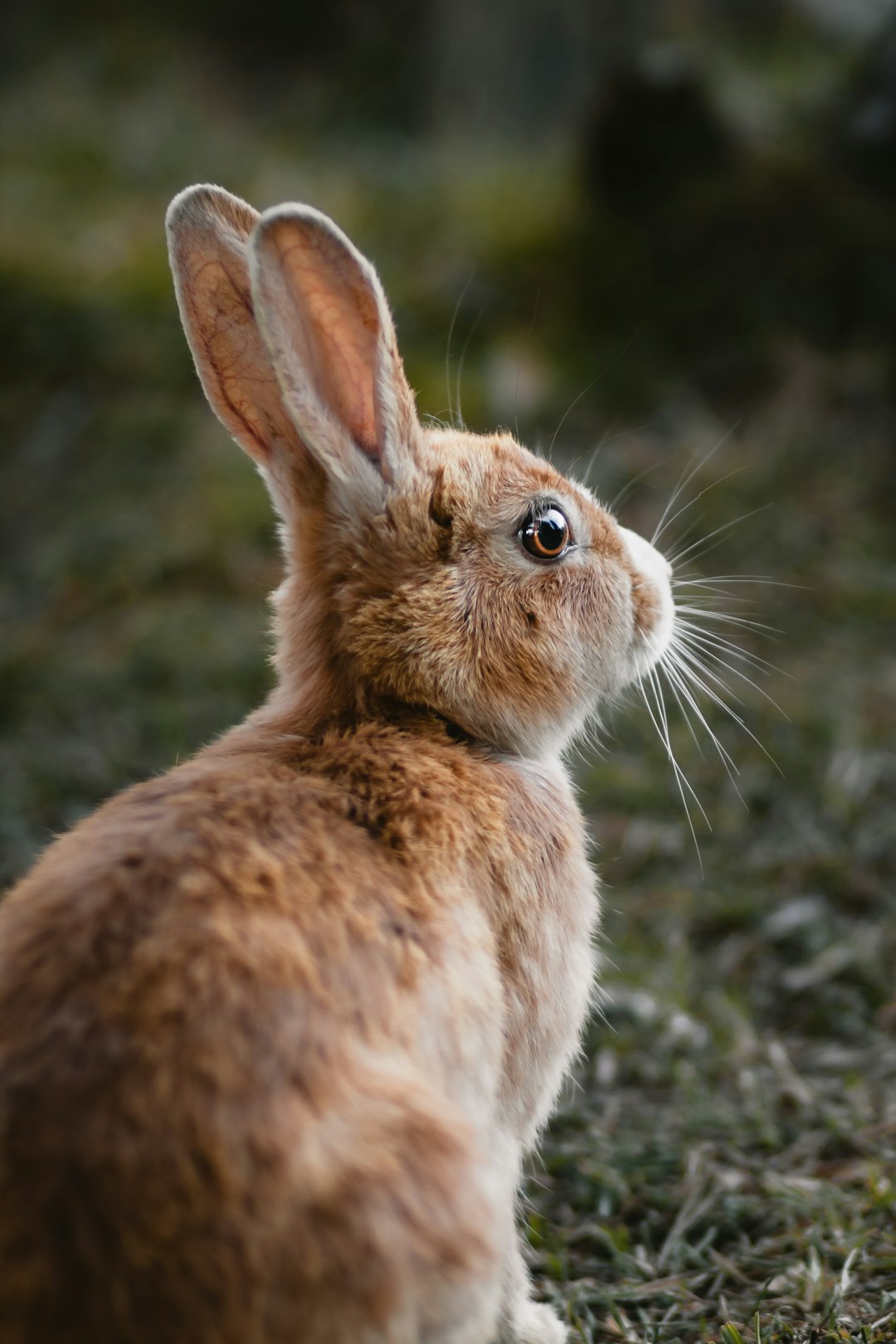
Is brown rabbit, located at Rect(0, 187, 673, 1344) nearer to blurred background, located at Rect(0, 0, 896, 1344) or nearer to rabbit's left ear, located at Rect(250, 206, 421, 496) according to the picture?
rabbit's left ear, located at Rect(250, 206, 421, 496)

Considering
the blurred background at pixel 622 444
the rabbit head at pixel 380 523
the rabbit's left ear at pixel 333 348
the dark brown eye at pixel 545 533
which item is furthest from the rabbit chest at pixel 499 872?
the blurred background at pixel 622 444

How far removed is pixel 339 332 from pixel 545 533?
1.97 feet

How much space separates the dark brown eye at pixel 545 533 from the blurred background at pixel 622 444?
0.59 m

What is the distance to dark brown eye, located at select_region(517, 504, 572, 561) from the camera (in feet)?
9.12

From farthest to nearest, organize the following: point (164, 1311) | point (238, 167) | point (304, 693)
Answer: point (238, 167)
point (304, 693)
point (164, 1311)

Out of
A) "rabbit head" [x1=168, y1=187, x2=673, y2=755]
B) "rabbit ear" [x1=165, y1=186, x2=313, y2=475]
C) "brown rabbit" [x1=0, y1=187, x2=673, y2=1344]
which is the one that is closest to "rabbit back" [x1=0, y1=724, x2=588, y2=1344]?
"brown rabbit" [x1=0, y1=187, x2=673, y2=1344]

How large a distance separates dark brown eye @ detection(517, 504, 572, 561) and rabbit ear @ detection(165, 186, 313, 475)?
54cm

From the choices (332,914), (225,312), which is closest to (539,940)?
(332,914)

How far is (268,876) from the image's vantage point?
2.00 m

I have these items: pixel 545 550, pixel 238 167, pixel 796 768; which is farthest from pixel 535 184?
pixel 545 550

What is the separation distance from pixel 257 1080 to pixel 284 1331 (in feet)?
1.06

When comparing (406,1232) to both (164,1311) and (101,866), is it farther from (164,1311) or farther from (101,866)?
(101,866)

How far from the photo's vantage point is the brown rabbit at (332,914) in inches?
67.8

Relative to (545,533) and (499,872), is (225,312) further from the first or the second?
(499,872)
